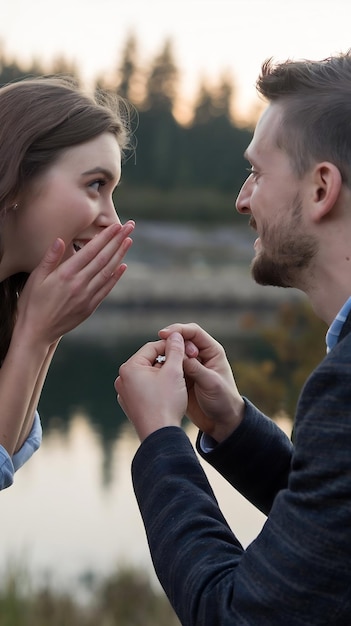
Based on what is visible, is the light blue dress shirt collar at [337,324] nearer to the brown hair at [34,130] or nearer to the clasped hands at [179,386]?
the clasped hands at [179,386]

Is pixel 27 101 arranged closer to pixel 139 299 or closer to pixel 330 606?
pixel 330 606

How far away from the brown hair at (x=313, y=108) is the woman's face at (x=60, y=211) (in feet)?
1.75

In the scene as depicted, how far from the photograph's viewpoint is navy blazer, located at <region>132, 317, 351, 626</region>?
5.32 feet

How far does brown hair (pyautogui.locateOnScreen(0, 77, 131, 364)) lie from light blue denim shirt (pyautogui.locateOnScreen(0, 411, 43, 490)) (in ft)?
0.72

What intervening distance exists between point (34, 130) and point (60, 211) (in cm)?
22

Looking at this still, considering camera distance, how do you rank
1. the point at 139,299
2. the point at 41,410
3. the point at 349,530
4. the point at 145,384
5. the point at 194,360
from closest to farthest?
the point at 349,530, the point at 145,384, the point at 194,360, the point at 41,410, the point at 139,299

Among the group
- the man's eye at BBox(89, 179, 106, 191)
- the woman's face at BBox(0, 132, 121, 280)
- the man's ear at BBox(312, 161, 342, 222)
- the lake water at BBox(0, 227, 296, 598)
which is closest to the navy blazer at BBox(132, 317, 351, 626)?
the man's ear at BBox(312, 161, 342, 222)

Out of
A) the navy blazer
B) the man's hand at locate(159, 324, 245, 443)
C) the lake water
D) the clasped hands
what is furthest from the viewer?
the lake water

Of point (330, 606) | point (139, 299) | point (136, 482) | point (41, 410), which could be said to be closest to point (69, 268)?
point (136, 482)

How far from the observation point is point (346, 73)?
83.1 inches

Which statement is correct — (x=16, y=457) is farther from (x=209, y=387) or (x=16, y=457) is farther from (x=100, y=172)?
(x=100, y=172)

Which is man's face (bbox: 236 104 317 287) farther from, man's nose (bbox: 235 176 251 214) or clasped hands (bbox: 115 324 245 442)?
clasped hands (bbox: 115 324 245 442)

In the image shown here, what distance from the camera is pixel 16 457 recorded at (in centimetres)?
246

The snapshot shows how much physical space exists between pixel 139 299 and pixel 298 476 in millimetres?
30781
